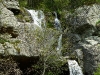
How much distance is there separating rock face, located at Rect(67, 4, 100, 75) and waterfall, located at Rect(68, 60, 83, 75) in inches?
31.2

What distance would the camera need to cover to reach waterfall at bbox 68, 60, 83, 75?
23.8 meters

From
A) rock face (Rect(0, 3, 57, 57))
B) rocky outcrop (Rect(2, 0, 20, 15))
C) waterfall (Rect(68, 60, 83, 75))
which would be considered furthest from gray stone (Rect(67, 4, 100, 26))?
rock face (Rect(0, 3, 57, 57))

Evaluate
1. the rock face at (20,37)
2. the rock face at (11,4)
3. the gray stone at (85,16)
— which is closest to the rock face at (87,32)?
the gray stone at (85,16)

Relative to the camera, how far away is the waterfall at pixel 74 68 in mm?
23778

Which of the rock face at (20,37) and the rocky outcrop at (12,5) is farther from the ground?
the rocky outcrop at (12,5)

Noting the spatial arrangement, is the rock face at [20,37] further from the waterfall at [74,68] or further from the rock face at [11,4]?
the waterfall at [74,68]

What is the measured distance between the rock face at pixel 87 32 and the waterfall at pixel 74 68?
793 mm

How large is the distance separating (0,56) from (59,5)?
47.0 ft

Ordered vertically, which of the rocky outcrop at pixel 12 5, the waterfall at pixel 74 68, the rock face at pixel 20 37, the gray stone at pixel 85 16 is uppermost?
the rocky outcrop at pixel 12 5

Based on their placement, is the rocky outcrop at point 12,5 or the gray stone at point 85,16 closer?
the rocky outcrop at point 12,5

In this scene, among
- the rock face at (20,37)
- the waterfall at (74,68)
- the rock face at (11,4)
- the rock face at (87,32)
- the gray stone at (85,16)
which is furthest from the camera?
the gray stone at (85,16)

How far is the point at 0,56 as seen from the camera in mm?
19797

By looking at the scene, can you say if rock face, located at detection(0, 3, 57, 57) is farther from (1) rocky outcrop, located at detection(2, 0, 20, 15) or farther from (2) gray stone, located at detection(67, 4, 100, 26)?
(2) gray stone, located at detection(67, 4, 100, 26)

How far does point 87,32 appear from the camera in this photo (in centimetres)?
2745
